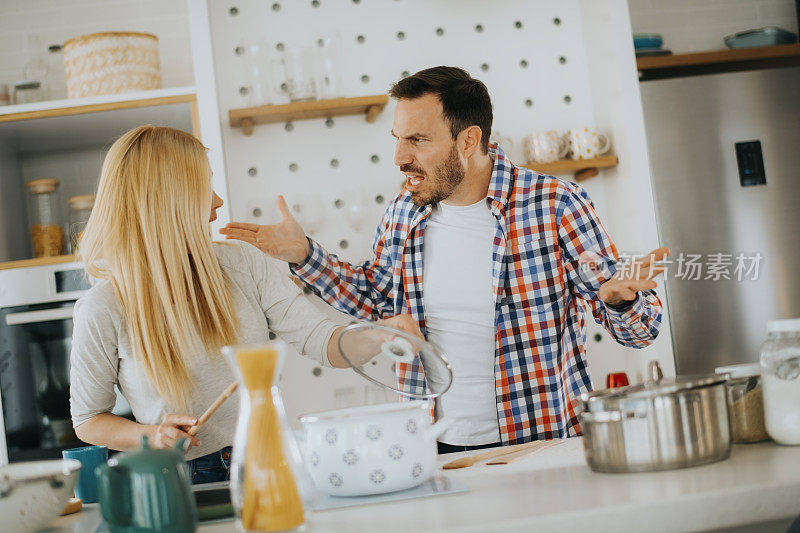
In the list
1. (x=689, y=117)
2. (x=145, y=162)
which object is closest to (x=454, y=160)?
(x=145, y=162)

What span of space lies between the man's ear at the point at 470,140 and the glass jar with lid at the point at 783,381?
1316 millimetres

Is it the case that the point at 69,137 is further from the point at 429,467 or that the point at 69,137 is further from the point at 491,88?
the point at 429,467

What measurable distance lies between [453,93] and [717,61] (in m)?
1.60

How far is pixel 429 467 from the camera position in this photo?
1.21 metres

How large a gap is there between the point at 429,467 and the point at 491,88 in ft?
7.33

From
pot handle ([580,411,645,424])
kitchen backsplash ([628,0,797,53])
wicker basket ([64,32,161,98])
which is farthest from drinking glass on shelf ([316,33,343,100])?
pot handle ([580,411,645,424])

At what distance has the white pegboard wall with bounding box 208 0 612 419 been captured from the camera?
3.04 m

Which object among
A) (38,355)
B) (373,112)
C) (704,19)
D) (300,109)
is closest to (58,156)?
(38,355)

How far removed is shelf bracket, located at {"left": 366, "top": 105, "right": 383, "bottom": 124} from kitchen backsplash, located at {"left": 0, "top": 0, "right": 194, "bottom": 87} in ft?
2.62

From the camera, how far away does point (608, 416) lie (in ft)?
3.93

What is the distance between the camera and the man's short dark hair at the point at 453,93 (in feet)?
8.16

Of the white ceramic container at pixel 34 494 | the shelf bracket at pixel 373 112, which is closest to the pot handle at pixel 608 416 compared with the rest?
the white ceramic container at pixel 34 494

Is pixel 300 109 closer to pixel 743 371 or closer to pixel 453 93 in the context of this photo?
pixel 453 93

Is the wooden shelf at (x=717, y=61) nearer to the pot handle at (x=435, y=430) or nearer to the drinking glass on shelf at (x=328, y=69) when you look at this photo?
the drinking glass on shelf at (x=328, y=69)
